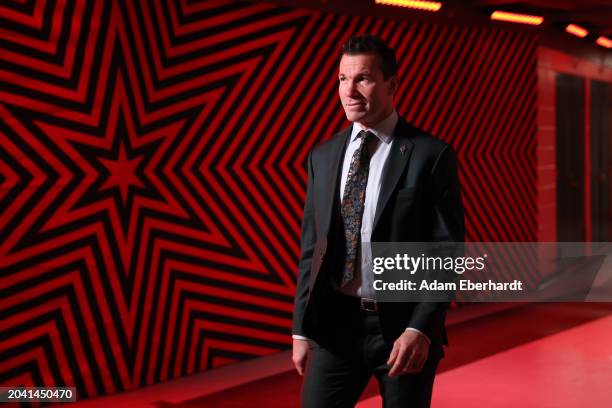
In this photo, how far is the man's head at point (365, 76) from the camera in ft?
7.41

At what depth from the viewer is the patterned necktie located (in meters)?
2.34

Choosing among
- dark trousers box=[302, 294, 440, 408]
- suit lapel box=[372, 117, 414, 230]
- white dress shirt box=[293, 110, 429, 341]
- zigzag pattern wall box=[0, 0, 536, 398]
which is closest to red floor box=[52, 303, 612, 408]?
zigzag pattern wall box=[0, 0, 536, 398]

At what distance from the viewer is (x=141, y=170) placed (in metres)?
5.54

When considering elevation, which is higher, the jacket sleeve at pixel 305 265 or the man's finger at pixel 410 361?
the jacket sleeve at pixel 305 265

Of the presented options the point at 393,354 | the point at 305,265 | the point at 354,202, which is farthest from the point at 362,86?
the point at 393,354

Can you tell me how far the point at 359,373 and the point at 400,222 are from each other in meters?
0.46

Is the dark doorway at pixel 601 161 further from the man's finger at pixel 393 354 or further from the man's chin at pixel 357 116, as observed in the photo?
the man's finger at pixel 393 354

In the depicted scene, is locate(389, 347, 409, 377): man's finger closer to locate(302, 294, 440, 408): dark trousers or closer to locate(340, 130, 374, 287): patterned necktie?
locate(302, 294, 440, 408): dark trousers

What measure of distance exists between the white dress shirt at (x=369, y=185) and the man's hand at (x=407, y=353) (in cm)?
3

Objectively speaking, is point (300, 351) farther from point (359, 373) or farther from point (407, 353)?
point (407, 353)

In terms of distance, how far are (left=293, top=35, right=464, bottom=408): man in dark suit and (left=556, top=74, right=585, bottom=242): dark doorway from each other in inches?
325

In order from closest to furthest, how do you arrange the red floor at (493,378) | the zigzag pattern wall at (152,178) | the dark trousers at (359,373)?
1. the dark trousers at (359,373)
2. the zigzag pattern wall at (152,178)
3. the red floor at (493,378)

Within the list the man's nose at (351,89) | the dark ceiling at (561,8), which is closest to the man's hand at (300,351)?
the man's nose at (351,89)

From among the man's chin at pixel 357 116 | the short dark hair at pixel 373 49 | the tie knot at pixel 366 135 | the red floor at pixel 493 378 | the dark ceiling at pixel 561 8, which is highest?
the dark ceiling at pixel 561 8
